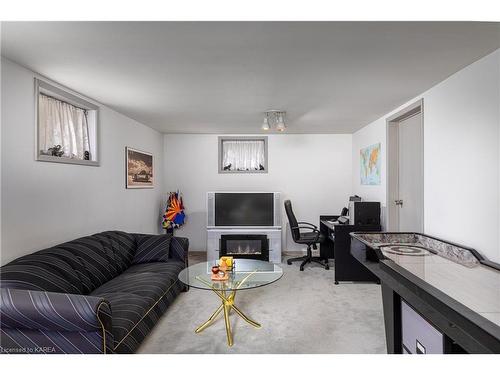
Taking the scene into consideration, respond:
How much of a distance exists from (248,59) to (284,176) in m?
3.51

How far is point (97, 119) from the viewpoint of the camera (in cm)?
332

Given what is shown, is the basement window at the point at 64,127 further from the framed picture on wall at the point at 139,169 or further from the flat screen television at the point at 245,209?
the flat screen television at the point at 245,209

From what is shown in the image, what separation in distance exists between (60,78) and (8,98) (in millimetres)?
510

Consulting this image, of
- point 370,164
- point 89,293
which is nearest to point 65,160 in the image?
point 89,293

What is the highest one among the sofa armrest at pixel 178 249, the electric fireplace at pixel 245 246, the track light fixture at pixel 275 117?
the track light fixture at pixel 275 117

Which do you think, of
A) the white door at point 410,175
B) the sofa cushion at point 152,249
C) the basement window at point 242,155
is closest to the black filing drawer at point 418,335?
the white door at point 410,175

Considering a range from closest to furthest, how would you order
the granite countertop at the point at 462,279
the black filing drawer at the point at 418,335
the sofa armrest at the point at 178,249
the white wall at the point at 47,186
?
the granite countertop at the point at 462,279
the black filing drawer at the point at 418,335
the white wall at the point at 47,186
the sofa armrest at the point at 178,249

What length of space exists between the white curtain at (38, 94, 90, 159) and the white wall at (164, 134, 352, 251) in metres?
2.41

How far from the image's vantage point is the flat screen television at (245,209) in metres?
5.04

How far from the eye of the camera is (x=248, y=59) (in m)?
2.16

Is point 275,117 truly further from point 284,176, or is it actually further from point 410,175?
point 410,175

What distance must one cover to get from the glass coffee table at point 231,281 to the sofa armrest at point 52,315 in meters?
0.96
